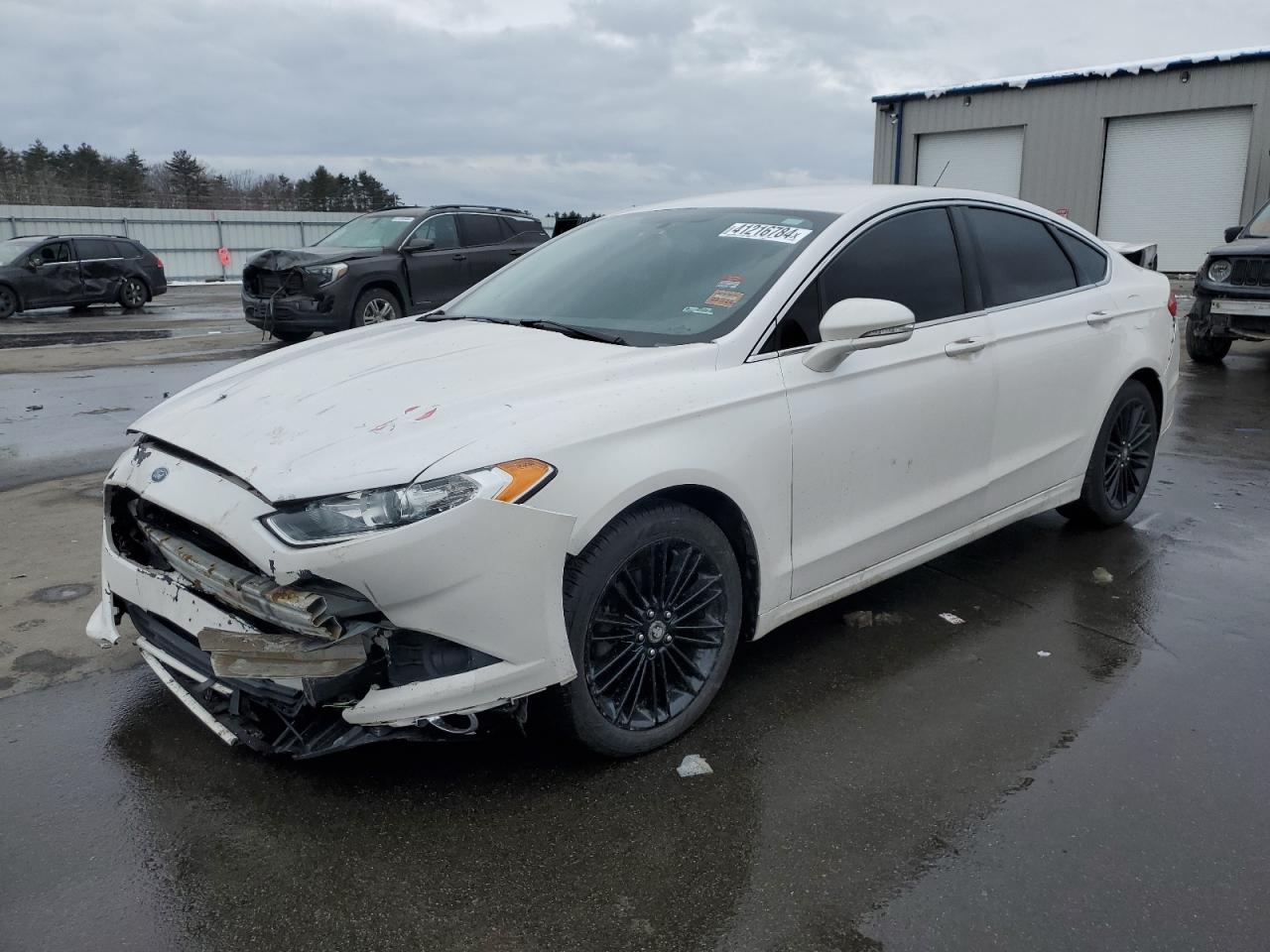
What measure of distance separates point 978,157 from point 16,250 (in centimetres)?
2297

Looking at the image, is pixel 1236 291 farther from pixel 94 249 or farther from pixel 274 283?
pixel 94 249

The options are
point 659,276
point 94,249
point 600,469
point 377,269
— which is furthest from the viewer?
point 94,249

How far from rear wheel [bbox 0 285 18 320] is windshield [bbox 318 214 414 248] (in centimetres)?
840

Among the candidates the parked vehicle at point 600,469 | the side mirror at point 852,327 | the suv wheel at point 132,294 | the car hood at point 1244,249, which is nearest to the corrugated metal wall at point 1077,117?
the car hood at point 1244,249

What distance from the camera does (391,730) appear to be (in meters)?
2.66

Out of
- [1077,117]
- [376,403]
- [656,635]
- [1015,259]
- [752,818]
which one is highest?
[1077,117]

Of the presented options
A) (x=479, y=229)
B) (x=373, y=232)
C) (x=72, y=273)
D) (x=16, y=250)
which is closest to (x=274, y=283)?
(x=373, y=232)

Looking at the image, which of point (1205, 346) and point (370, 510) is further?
point (1205, 346)

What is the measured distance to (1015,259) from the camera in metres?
4.45

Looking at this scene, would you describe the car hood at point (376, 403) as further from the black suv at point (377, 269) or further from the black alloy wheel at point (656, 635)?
the black suv at point (377, 269)

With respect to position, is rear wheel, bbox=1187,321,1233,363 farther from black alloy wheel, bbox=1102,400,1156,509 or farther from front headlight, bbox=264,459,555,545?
front headlight, bbox=264,459,555,545

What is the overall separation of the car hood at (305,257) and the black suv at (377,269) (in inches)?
0.5

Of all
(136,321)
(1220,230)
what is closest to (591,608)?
(136,321)

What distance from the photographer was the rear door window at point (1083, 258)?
15.7 ft
